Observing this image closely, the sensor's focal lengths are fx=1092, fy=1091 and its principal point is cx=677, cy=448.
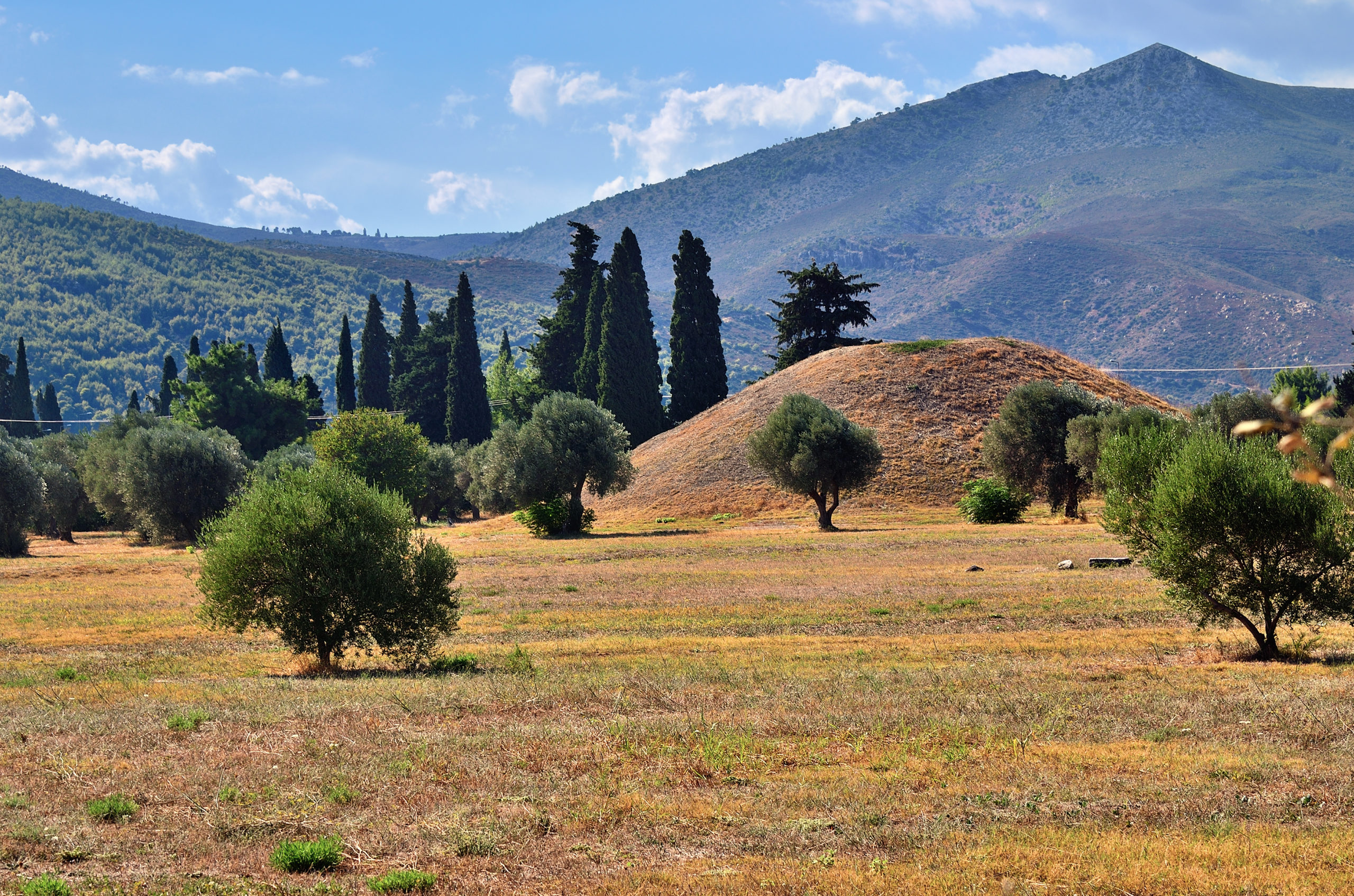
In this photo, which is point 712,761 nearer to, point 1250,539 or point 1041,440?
point 1250,539

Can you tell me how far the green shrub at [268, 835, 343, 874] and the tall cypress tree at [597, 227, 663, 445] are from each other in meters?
88.1

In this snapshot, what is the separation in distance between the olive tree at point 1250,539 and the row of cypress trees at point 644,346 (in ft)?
245

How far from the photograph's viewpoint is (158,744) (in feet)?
50.2

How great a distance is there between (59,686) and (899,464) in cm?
7101

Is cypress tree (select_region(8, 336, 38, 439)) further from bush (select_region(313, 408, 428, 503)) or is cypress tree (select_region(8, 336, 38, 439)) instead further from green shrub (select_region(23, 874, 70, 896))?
green shrub (select_region(23, 874, 70, 896))

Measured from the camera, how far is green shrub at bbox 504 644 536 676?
22422 mm

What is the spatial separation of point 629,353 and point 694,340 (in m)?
7.98

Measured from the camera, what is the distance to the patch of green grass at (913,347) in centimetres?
10394

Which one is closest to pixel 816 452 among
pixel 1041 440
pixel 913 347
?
pixel 1041 440

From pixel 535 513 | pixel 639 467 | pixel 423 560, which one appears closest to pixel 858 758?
pixel 423 560

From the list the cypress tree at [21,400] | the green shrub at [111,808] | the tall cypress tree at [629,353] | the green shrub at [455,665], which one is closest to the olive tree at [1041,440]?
the tall cypress tree at [629,353]

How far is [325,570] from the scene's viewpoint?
76.9 feet

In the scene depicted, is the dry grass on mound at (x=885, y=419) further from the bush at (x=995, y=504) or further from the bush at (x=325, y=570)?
the bush at (x=325, y=570)

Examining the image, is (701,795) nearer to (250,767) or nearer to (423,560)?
(250,767)
